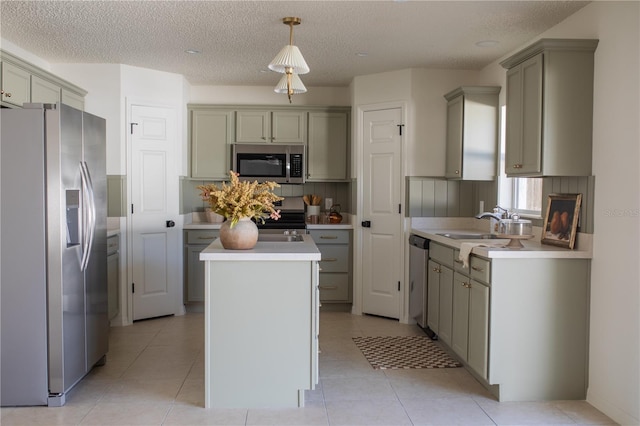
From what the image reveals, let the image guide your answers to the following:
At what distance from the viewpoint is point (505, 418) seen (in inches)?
120

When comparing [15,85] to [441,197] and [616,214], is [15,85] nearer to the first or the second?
[441,197]

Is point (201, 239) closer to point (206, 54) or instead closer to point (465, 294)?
point (206, 54)

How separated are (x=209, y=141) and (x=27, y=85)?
2154 mm

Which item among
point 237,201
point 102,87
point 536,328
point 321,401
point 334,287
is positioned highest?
point 102,87

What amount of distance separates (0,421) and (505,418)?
2.76 meters

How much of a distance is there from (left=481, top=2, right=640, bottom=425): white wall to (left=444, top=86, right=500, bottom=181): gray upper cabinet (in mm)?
1338

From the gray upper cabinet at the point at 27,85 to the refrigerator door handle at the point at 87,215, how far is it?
0.87 metres

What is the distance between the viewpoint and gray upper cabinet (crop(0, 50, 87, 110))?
372 cm

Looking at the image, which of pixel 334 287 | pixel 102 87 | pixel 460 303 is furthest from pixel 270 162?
pixel 460 303

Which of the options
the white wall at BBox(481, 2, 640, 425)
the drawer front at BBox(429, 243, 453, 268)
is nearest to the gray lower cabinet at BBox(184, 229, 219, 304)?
the drawer front at BBox(429, 243, 453, 268)

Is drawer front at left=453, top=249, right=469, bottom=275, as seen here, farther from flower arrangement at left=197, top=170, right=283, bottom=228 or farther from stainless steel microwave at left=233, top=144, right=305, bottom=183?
stainless steel microwave at left=233, top=144, right=305, bottom=183

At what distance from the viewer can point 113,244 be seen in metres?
Result: 4.94

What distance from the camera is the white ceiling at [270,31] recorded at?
353cm

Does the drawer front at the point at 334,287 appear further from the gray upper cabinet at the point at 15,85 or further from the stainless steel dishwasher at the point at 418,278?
the gray upper cabinet at the point at 15,85
